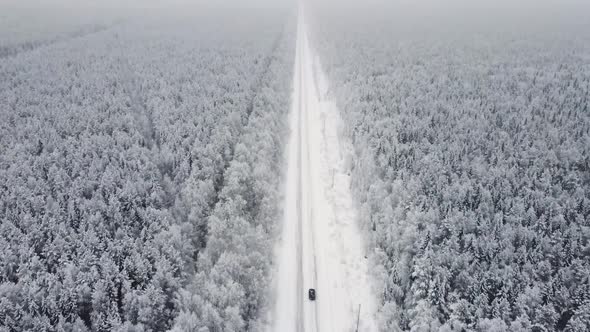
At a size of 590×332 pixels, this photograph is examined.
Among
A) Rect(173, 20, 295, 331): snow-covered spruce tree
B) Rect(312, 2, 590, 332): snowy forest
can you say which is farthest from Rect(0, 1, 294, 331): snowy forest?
Rect(312, 2, 590, 332): snowy forest

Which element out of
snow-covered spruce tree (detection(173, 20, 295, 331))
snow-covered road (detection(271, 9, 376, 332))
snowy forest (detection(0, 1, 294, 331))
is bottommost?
snow-covered road (detection(271, 9, 376, 332))

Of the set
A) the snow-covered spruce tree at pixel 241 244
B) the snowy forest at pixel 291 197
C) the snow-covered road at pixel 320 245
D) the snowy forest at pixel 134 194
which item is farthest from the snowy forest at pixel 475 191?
the snowy forest at pixel 134 194

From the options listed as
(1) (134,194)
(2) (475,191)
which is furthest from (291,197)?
(2) (475,191)

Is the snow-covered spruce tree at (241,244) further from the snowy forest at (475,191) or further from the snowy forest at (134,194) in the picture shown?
the snowy forest at (475,191)

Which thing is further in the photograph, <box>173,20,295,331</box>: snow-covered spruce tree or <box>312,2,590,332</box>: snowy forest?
<box>173,20,295,331</box>: snow-covered spruce tree

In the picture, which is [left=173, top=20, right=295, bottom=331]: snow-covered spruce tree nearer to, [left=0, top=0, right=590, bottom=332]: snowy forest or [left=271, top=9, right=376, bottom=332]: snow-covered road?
[left=0, top=0, right=590, bottom=332]: snowy forest

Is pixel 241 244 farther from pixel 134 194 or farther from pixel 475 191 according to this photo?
pixel 475 191

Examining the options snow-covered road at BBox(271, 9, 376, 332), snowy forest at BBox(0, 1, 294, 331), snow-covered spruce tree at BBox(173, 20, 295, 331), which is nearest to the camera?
snowy forest at BBox(0, 1, 294, 331)
